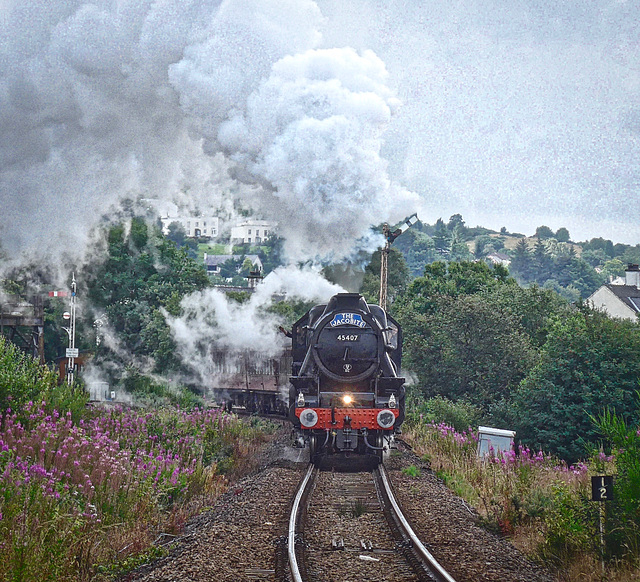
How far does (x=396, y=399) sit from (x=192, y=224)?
147m

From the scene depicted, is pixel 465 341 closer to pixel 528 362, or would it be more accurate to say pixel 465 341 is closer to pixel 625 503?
pixel 528 362

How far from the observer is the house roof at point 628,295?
53884 mm

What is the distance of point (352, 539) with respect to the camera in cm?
962

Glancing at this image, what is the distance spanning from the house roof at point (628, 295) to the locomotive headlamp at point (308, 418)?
144 ft

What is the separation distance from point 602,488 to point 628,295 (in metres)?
52.3

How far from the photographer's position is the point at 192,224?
15838 centimetres

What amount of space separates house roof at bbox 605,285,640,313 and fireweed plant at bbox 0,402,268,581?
150ft

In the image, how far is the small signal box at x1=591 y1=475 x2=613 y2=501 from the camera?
809 centimetres

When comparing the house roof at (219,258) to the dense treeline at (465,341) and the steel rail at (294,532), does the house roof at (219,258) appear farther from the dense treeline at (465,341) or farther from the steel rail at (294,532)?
the steel rail at (294,532)

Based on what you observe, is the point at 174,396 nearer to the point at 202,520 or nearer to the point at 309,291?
the point at 309,291

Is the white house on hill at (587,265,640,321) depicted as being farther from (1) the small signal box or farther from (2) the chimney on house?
(1) the small signal box

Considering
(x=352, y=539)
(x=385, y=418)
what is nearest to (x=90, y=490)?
(x=352, y=539)

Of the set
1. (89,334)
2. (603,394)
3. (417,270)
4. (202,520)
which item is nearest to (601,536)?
(202,520)

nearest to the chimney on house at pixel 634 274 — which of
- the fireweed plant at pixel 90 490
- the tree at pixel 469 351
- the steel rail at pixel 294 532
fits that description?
the tree at pixel 469 351
